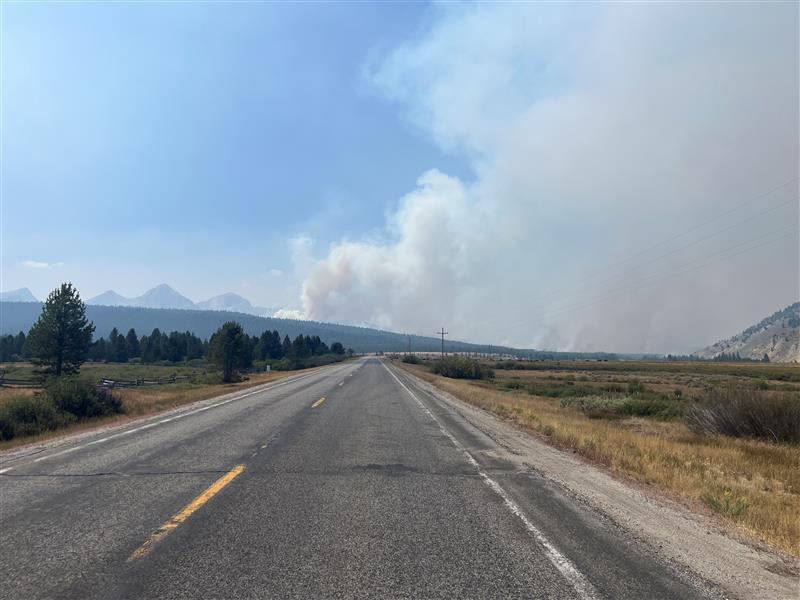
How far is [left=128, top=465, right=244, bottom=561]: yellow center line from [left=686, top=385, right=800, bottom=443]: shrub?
14614 millimetres

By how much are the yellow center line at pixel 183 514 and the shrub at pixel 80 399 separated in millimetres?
10478

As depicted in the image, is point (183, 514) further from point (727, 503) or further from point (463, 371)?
point (463, 371)

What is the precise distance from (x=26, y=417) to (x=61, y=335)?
4930 centimetres

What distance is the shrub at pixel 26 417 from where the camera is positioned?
11977 millimetres

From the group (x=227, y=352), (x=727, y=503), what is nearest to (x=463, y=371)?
(x=227, y=352)

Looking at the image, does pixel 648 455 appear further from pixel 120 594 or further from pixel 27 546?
pixel 27 546

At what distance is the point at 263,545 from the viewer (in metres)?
4.57

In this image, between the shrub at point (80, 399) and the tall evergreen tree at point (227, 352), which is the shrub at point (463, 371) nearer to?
→ the tall evergreen tree at point (227, 352)

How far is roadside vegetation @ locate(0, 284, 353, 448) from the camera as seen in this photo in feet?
43.9

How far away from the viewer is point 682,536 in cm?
529

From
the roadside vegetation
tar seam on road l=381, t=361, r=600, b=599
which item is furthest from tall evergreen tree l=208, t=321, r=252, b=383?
tar seam on road l=381, t=361, r=600, b=599

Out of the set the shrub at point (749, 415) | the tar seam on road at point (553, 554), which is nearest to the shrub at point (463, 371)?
the shrub at point (749, 415)

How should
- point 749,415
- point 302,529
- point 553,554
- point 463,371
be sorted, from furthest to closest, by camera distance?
point 463,371, point 749,415, point 302,529, point 553,554

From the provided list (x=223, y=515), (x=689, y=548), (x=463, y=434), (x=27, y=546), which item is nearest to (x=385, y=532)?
(x=223, y=515)
